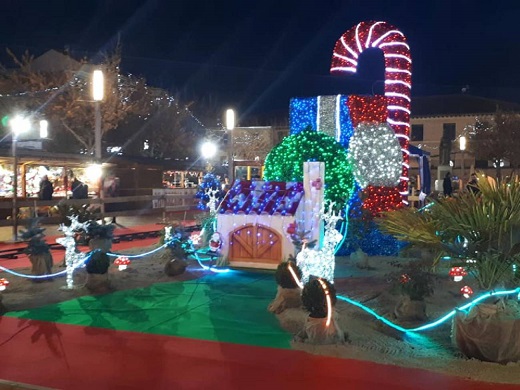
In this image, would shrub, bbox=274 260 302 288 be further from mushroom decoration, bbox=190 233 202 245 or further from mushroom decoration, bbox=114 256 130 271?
mushroom decoration, bbox=190 233 202 245

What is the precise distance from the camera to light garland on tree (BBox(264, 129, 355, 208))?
12.9 meters

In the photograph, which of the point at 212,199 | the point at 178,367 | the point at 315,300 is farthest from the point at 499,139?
the point at 178,367

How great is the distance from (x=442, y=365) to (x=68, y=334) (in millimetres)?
4364

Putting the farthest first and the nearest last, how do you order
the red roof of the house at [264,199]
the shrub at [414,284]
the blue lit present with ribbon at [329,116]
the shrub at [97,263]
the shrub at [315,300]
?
the blue lit present with ribbon at [329,116] < the red roof of the house at [264,199] < the shrub at [97,263] < the shrub at [414,284] < the shrub at [315,300]

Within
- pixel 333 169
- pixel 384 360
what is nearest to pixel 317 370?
pixel 384 360

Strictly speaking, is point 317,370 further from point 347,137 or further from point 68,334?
point 347,137

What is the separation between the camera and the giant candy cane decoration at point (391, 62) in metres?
13.7

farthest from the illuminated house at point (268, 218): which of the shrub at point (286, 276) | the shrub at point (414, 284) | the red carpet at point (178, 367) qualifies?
the red carpet at point (178, 367)

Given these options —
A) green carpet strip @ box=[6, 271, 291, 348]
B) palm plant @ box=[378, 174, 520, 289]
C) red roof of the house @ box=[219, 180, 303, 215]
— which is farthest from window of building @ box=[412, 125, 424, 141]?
palm plant @ box=[378, 174, 520, 289]

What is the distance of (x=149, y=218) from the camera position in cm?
2503

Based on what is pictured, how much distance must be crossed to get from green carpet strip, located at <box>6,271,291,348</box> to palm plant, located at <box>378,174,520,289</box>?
2.01 m

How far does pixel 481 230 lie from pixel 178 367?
3478 mm

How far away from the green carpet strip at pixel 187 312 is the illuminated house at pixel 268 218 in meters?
1.49

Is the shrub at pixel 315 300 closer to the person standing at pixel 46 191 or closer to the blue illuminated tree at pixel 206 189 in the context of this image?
the blue illuminated tree at pixel 206 189
